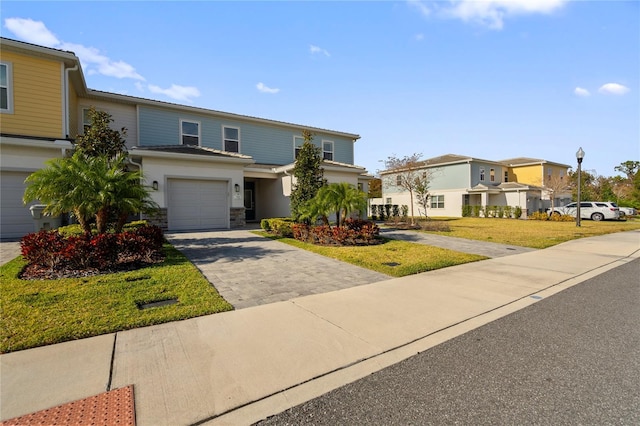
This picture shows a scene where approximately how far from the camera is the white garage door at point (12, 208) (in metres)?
11.5

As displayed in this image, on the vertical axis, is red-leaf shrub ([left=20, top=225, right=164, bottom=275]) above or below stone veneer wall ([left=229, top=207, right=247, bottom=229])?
below

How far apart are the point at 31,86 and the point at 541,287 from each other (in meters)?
18.3

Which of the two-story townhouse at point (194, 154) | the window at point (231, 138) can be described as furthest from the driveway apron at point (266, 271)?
the window at point (231, 138)

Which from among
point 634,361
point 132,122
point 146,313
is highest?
point 132,122

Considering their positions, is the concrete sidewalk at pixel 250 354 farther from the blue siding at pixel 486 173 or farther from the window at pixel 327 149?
the blue siding at pixel 486 173

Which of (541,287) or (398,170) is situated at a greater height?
(398,170)

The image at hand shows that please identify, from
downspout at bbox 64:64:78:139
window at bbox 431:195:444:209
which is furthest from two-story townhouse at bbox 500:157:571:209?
downspout at bbox 64:64:78:139

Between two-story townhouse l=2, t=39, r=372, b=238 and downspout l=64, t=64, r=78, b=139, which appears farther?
two-story townhouse l=2, t=39, r=372, b=238

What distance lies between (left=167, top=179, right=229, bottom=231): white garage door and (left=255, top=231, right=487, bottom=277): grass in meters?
5.33

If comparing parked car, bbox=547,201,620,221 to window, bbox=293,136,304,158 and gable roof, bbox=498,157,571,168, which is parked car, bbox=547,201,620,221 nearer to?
gable roof, bbox=498,157,571,168

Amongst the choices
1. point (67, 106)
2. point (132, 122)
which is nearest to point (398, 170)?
point (132, 122)

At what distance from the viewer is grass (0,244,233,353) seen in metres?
3.76

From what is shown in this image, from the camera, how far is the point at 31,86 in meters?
12.3

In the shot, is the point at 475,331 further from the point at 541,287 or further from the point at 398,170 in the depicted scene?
the point at 398,170
